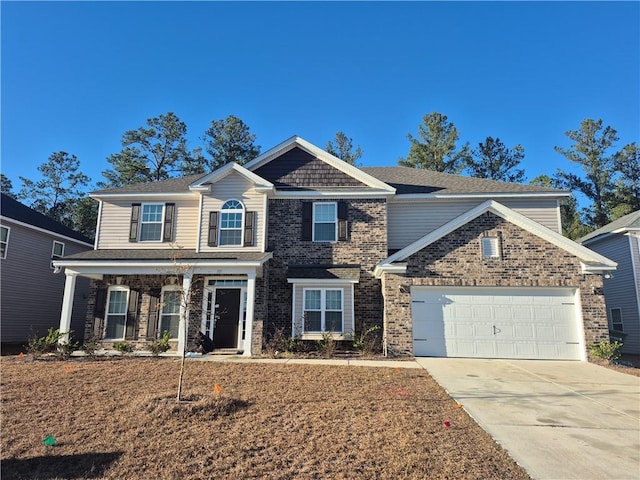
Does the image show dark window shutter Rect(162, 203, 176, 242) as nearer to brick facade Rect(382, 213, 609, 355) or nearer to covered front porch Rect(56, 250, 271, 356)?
covered front porch Rect(56, 250, 271, 356)

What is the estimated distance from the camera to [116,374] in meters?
9.13

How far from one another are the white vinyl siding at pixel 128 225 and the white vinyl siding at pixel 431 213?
7791 millimetres

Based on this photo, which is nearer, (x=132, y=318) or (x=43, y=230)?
(x=132, y=318)

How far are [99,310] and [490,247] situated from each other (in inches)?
550

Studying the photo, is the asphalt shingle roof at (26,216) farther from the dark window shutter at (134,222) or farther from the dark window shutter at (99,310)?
the dark window shutter at (99,310)

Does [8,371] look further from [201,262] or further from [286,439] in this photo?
[286,439]

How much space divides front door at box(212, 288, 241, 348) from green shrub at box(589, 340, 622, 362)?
1127cm

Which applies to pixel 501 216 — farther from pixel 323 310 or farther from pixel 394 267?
pixel 323 310

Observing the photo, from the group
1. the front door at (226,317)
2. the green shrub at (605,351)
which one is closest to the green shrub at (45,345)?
the front door at (226,317)

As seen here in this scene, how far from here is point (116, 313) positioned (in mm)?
14430

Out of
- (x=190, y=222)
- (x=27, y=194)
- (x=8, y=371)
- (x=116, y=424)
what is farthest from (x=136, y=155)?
(x=116, y=424)

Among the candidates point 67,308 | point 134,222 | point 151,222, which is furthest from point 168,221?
point 67,308

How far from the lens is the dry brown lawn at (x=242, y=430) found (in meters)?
4.37

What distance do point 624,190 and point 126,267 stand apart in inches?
1387
